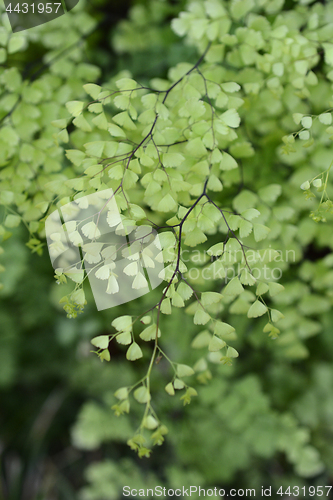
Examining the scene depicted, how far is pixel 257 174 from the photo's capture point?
2.78ft

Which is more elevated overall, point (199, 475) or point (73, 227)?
point (73, 227)

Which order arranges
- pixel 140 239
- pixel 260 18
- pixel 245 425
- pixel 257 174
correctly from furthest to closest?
pixel 245 425, pixel 257 174, pixel 260 18, pixel 140 239

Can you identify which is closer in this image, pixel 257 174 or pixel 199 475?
pixel 257 174

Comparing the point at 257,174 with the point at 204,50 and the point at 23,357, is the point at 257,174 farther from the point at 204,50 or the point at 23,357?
the point at 23,357

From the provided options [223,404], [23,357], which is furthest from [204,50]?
[23,357]

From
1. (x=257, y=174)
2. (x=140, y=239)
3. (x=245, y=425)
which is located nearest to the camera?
(x=140, y=239)

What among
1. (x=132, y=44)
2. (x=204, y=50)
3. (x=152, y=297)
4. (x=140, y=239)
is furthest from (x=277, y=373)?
(x=132, y=44)

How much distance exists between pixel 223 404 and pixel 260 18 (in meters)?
1.15

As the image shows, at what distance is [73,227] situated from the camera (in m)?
0.50

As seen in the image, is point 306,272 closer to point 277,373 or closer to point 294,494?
point 277,373

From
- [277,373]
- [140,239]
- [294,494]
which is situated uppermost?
[140,239]

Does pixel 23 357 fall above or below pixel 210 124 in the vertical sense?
below

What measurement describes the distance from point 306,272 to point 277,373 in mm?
540

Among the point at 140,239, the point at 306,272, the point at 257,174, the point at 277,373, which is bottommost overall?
the point at 277,373
